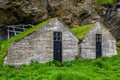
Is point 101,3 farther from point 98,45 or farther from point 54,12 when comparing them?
point 98,45

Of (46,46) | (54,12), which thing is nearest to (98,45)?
(46,46)

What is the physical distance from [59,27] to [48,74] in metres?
10.6

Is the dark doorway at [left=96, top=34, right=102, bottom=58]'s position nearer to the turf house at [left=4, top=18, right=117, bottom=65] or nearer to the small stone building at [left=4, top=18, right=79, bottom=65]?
the turf house at [left=4, top=18, right=117, bottom=65]

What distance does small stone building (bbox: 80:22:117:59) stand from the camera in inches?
1141

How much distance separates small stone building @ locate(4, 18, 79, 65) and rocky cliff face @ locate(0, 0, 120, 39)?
13405 millimetres

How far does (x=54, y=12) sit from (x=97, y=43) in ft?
45.0

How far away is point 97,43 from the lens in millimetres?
30094

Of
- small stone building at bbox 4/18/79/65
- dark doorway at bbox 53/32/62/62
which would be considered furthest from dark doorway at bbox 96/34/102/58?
dark doorway at bbox 53/32/62/62

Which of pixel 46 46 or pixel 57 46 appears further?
pixel 57 46

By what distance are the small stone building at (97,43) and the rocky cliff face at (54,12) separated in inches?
500

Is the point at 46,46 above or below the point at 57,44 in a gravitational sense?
below

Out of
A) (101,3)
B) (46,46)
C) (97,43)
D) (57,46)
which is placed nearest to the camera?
(46,46)

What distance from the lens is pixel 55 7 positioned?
138 ft

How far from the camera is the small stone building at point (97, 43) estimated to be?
28972 millimetres
